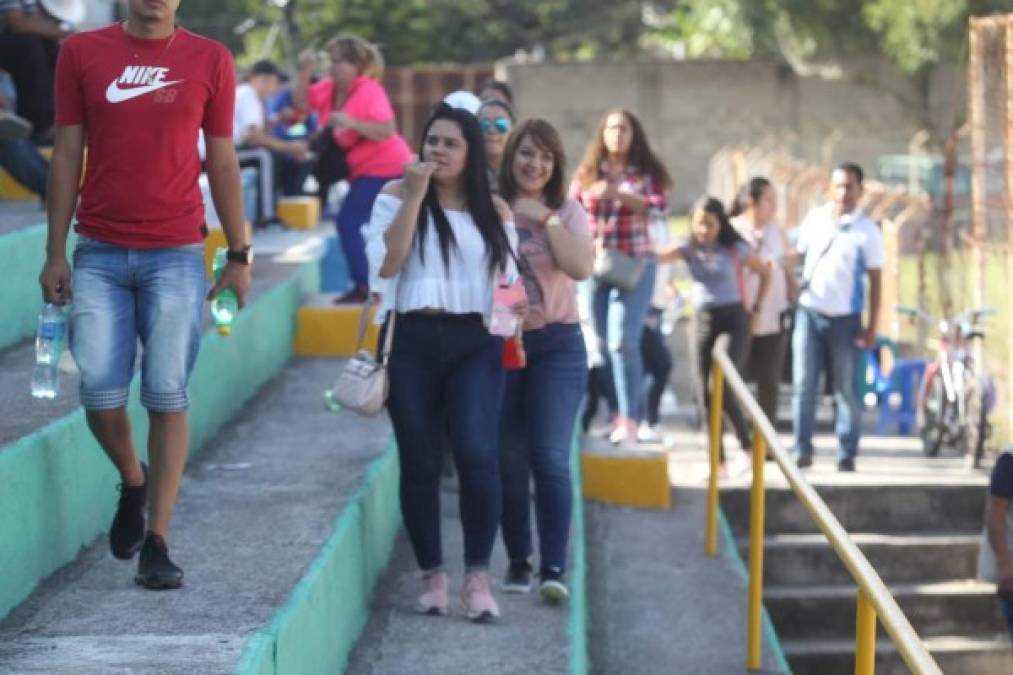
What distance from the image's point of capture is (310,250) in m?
12.5

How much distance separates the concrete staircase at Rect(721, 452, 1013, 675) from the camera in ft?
33.4

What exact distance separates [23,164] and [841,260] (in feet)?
14.3

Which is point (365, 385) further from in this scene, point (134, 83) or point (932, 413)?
point (932, 413)

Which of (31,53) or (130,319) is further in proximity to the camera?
(31,53)

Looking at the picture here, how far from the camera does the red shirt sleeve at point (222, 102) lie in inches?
215

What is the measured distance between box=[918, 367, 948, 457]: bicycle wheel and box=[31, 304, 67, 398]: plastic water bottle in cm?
774

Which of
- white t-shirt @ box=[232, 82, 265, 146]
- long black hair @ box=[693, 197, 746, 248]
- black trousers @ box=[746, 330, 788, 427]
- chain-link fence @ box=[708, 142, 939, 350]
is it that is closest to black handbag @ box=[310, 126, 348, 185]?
long black hair @ box=[693, 197, 746, 248]

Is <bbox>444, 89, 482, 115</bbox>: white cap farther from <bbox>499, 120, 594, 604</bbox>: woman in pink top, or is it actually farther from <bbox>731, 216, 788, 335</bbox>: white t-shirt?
<bbox>731, 216, 788, 335</bbox>: white t-shirt

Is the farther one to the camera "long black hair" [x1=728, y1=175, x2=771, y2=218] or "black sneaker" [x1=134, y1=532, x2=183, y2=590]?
"long black hair" [x1=728, y1=175, x2=771, y2=218]

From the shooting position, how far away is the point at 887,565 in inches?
428

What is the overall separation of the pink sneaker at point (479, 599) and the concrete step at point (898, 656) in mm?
3717

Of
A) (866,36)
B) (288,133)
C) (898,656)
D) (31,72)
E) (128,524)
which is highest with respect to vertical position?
(866,36)

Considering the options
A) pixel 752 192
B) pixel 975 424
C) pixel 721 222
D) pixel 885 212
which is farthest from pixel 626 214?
pixel 885 212

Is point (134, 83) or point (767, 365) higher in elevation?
point (134, 83)
